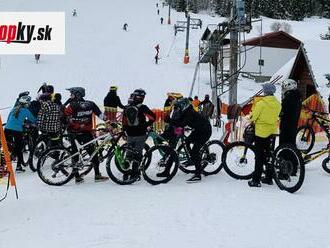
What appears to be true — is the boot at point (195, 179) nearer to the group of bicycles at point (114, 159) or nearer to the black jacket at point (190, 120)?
the group of bicycles at point (114, 159)

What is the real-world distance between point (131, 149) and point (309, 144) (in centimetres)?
515

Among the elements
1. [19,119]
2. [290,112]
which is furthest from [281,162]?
[19,119]

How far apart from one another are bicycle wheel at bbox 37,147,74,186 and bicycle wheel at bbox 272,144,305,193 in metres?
4.10

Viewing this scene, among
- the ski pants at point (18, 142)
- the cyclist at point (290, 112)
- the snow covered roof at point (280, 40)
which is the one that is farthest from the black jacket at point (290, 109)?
the snow covered roof at point (280, 40)

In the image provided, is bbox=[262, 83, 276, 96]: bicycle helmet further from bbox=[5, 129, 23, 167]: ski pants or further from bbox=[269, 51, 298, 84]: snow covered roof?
bbox=[269, 51, 298, 84]: snow covered roof

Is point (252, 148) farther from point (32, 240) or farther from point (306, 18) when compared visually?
point (306, 18)

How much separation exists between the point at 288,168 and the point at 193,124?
7.03 feet

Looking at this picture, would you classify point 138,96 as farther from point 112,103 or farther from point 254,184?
point 112,103

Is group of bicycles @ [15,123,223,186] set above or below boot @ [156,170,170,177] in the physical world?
above

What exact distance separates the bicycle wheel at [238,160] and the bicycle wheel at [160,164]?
109cm

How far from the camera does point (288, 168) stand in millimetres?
9266

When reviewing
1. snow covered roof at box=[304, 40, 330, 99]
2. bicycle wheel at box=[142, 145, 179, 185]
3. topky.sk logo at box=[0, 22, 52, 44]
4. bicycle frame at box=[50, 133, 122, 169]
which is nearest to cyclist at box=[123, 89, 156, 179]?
bicycle wheel at box=[142, 145, 179, 185]

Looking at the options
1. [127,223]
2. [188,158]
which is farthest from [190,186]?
[127,223]

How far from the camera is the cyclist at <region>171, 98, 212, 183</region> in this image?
400 inches
